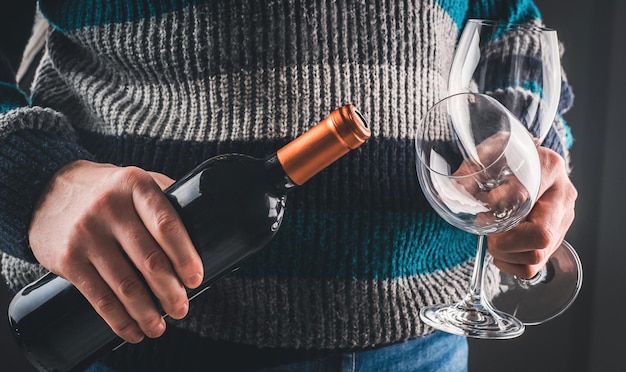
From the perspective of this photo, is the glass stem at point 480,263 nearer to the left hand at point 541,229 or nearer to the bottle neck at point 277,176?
the left hand at point 541,229

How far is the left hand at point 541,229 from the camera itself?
51 centimetres

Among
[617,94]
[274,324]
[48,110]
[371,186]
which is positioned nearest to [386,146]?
[371,186]

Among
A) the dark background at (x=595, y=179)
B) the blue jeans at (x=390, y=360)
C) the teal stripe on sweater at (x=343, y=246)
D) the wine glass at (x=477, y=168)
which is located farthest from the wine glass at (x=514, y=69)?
the dark background at (x=595, y=179)

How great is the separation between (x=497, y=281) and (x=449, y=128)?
227mm

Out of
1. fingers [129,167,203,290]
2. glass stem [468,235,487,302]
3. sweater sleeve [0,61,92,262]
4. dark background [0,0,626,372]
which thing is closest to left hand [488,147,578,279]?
glass stem [468,235,487,302]

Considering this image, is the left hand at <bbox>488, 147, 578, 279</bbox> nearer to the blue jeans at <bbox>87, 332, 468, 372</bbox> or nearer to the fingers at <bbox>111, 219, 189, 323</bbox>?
the blue jeans at <bbox>87, 332, 468, 372</bbox>

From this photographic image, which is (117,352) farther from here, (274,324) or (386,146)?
(386,146)

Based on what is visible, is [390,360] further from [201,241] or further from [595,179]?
[595,179]

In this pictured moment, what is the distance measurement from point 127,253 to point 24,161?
0.51 feet

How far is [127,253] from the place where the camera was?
0.43 metres

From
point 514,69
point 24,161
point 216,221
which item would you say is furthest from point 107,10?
point 514,69

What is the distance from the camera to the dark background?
3.55 feet

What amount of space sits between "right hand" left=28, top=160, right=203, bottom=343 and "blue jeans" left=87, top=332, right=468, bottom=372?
0.55ft

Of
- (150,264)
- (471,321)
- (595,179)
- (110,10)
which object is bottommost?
(595,179)
